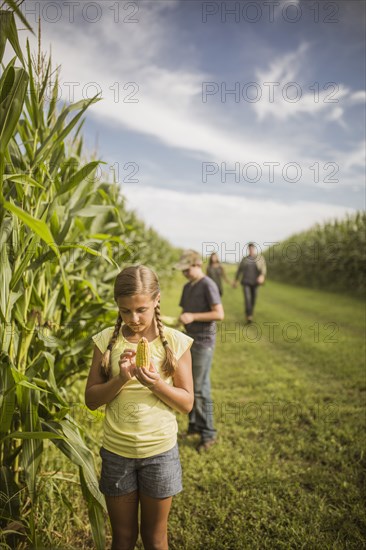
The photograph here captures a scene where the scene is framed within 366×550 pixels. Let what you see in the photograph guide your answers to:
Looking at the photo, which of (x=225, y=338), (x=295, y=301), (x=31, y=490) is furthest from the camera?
(x=295, y=301)

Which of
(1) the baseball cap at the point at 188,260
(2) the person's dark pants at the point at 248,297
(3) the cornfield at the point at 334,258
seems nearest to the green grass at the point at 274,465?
(1) the baseball cap at the point at 188,260

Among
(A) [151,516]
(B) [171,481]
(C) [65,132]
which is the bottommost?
(A) [151,516]

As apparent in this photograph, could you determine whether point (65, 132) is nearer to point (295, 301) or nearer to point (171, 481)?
point (171, 481)

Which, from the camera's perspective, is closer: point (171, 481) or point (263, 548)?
point (171, 481)

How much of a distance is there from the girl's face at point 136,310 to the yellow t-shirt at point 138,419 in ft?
0.44

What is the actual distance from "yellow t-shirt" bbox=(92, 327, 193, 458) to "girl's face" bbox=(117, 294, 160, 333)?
0.44 ft

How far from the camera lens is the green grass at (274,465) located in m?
2.45

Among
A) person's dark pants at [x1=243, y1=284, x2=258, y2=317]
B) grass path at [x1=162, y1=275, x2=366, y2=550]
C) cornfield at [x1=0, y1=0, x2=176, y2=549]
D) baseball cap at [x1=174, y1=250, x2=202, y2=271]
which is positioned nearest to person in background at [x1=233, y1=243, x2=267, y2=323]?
person's dark pants at [x1=243, y1=284, x2=258, y2=317]

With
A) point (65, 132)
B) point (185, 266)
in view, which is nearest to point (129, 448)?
point (65, 132)

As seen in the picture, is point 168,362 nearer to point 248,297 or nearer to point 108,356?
point 108,356

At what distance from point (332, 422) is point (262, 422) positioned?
28.9 inches

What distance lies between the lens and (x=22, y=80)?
5.22 feet

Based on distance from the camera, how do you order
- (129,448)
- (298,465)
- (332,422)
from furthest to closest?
(332,422) < (298,465) < (129,448)

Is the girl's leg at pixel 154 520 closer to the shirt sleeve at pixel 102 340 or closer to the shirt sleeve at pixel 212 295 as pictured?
the shirt sleeve at pixel 102 340
